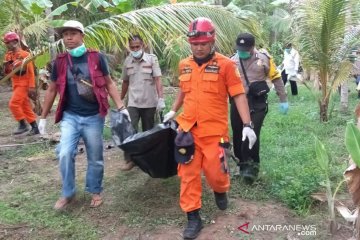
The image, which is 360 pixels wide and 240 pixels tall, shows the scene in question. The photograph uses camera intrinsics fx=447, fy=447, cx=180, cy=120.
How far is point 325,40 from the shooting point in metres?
7.61

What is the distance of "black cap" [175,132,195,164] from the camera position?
369 centimetres

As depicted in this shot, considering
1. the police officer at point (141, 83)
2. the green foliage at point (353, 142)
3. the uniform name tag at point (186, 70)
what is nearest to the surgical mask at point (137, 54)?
the police officer at point (141, 83)

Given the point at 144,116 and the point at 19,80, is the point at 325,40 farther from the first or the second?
the point at 19,80

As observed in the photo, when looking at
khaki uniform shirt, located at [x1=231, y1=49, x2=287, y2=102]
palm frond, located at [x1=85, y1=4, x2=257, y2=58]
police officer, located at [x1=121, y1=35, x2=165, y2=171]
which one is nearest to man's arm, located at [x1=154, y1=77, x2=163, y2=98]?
police officer, located at [x1=121, y1=35, x2=165, y2=171]

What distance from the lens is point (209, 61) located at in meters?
Answer: 3.74

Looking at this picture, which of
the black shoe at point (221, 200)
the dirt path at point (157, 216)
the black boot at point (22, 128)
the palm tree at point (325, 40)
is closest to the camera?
the dirt path at point (157, 216)

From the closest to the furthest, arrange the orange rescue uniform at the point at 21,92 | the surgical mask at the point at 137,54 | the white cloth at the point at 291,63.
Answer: the surgical mask at the point at 137,54 → the orange rescue uniform at the point at 21,92 → the white cloth at the point at 291,63

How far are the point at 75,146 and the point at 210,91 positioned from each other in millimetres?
1424

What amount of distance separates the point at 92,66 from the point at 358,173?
2.48 metres

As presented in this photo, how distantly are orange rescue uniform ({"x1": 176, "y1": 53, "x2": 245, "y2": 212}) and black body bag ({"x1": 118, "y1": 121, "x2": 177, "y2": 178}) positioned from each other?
33cm

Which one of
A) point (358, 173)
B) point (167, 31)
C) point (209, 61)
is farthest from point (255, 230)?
point (167, 31)

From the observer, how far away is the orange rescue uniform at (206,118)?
369 cm

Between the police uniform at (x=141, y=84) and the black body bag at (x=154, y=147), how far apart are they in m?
1.36

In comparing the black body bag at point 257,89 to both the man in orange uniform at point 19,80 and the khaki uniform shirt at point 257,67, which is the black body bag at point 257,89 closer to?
the khaki uniform shirt at point 257,67
